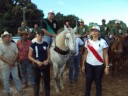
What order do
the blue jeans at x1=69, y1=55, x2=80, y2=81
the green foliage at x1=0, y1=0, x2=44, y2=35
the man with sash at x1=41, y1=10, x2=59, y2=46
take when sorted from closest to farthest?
the man with sash at x1=41, y1=10, x2=59, y2=46 → the blue jeans at x1=69, y1=55, x2=80, y2=81 → the green foliage at x1=0, y1=0, x2=44, y2=35

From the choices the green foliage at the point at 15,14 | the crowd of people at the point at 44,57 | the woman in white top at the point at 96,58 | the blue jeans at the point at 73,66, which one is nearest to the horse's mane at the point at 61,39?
the crowd of people at the point at 44,57

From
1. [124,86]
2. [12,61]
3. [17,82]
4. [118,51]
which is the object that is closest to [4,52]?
[12,61]

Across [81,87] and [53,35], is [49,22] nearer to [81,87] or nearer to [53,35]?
[53,35]

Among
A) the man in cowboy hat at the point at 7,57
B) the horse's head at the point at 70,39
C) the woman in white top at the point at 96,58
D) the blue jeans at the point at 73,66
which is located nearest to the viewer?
the woman in white top at the point at 96,58

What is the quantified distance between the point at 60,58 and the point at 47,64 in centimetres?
206

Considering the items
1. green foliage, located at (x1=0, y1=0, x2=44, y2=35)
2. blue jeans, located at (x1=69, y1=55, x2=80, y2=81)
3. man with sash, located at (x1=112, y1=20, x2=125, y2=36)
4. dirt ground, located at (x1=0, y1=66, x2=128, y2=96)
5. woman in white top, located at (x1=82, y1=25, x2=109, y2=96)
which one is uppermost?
green foliage, located at (x1=0, y1=0, x2=44, y2=35)

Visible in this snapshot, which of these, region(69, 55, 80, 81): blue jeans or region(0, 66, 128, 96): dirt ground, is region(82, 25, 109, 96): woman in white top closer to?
region(0, 66, 128, 96): dirt ground

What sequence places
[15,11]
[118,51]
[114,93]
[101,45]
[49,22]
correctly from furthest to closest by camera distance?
[15,11] < [118,51] < [49,22] < [114,93] < [101,45]

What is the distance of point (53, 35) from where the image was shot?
438 inches

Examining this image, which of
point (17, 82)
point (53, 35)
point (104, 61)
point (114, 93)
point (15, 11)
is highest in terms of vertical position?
point (15, 11)

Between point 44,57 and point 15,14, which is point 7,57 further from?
point 15,14

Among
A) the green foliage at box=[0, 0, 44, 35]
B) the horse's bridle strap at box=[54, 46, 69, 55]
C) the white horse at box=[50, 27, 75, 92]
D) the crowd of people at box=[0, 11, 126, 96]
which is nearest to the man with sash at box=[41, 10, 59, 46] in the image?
the crowd of people at box=[0, 11, 126, 96]

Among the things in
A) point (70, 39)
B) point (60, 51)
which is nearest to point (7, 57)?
point (60, 51)

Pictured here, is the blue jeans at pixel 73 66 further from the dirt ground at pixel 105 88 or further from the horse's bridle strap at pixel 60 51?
the horse's bridle strap at pixel 60 51
